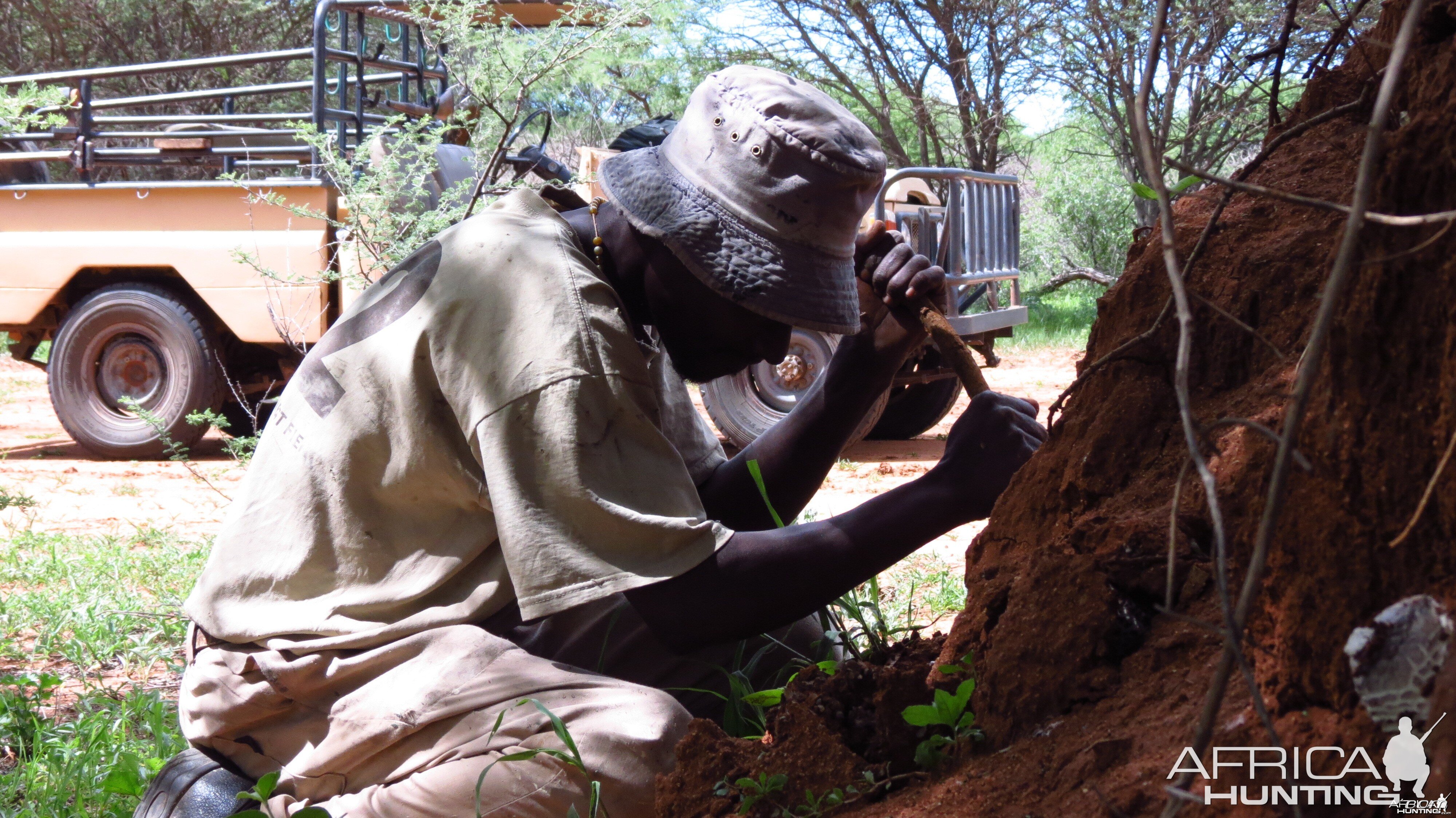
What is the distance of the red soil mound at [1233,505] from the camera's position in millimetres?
1070

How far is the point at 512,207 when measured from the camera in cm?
218

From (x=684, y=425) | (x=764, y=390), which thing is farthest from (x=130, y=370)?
(x=684, y=425)

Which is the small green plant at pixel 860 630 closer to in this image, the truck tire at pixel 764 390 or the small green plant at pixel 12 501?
the small green plant at pixel 12 501

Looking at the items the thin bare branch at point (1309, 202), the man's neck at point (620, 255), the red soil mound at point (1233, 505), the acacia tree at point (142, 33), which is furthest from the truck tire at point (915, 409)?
the acacia tree at point (142, 33)

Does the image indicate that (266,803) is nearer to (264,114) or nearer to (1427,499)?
(1427,499)

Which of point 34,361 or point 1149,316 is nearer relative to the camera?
point 1149,316

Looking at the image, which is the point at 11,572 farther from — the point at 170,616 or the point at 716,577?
the point at 716,577

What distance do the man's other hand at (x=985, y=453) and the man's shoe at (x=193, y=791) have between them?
126 centimetres

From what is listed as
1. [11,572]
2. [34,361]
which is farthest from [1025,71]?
[11,572]

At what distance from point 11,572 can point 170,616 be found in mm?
1109

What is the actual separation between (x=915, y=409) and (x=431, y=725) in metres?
5.88

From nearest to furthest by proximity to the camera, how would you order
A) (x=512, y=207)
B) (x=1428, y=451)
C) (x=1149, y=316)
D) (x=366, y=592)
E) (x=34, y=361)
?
(x=1428, y=451) → (x=1149, y=316) → (x=366, y=592) → (x=512, y=207) → (x=34, y=361)

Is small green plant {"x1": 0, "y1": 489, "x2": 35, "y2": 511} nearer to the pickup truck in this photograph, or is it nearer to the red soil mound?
the pickup truck

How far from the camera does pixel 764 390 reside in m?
6.78
